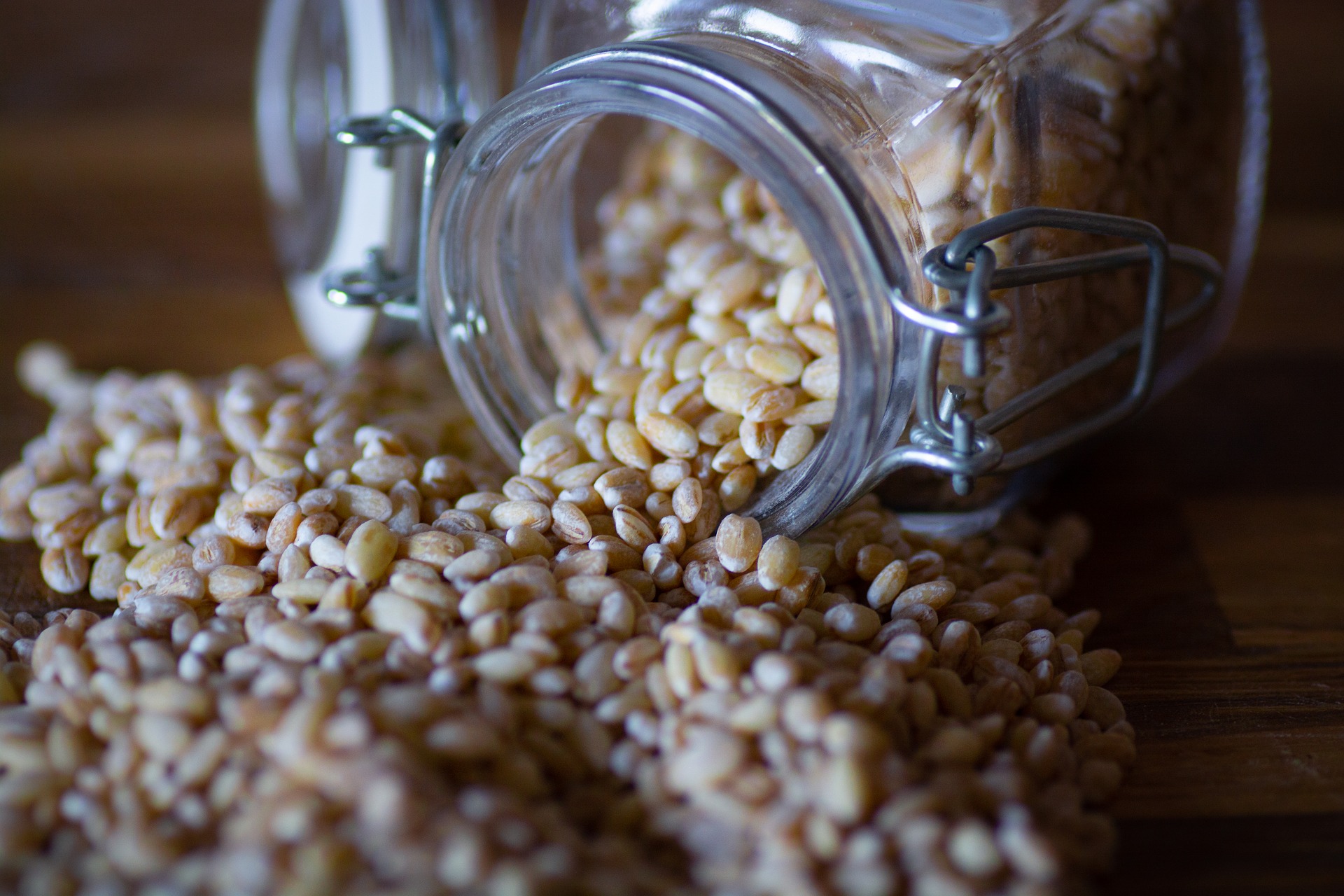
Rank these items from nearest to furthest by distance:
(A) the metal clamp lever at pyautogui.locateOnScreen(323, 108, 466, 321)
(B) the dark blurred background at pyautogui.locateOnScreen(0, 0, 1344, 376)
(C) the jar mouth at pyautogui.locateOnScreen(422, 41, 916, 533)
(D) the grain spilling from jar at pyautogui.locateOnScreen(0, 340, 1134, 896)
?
(D) the grain spilling from jar at pyautogui.locateOnScreen(0, 340, 1134, 896), (C) the jar mouth at pyautogui.locateOnScreen(422, 41, 916, 533), (A) the metal clamp lever at pyautogui.locateOnScreen(323, 108, 466, 321), (B) the dark blurred background at pyautogui.locateOnScreen(0, 0, 1344, 376)

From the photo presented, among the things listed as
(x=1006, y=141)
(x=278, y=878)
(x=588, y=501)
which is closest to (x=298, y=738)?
(x=278, y=878)

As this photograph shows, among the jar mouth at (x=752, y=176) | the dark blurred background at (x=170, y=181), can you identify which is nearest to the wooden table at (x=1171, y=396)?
the dark blurred background at (x=170, y=181)

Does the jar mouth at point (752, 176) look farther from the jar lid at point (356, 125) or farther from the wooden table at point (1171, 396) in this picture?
the wooden table at point (1171, 396)

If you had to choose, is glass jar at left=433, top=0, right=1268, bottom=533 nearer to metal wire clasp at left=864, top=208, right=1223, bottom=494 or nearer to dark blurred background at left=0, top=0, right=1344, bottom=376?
metal wire clasp at left=864, top=208, right=1223, bottom=494

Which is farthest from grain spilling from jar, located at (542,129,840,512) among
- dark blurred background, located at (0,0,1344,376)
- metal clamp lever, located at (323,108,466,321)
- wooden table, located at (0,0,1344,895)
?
dark blurred background, located at (0,0,1344,376)

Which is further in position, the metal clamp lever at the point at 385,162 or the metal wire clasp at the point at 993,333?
the metal clamp lever at the point at 385,162

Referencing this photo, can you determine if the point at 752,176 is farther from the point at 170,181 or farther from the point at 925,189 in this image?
the point at 170,181

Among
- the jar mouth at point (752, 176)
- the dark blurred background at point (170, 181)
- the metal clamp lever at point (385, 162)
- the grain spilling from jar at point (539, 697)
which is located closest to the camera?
the grain spilling from jar at point (539, 697)

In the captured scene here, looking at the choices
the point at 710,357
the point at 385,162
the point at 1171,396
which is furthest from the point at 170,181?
the point at 1171,396
